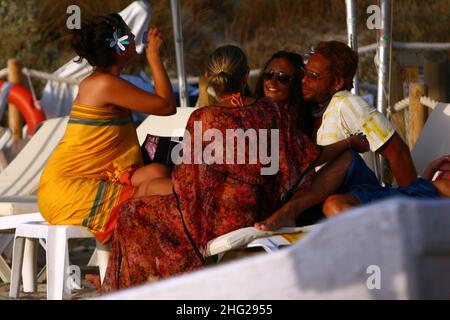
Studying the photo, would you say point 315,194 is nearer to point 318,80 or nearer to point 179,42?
point 318,80

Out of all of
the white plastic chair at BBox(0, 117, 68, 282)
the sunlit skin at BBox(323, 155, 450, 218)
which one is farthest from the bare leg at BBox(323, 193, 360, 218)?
the white plastic chair at BBox(0, 117, 68, 282)

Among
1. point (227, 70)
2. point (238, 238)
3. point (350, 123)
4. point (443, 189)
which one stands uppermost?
point (227, 70)

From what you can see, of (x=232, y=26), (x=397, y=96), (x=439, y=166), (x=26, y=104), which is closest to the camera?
(x=439, y=166)

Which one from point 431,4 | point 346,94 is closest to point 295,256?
point 346,94

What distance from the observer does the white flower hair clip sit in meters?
5.12

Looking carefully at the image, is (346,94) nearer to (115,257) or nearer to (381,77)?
(115,257)

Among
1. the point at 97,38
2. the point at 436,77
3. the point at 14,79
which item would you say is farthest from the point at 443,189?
the point at 14,79

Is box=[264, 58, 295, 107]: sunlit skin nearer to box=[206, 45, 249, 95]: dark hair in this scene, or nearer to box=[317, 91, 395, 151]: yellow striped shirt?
box=[317, 91, 395, 151]: yellow striped shirt

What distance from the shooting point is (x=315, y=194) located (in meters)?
4.72

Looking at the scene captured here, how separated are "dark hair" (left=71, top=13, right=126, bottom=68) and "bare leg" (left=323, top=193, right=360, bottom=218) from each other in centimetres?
118

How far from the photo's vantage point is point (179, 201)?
464 cm

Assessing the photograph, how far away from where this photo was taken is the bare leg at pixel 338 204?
4539mm

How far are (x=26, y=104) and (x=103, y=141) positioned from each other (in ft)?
25.2
